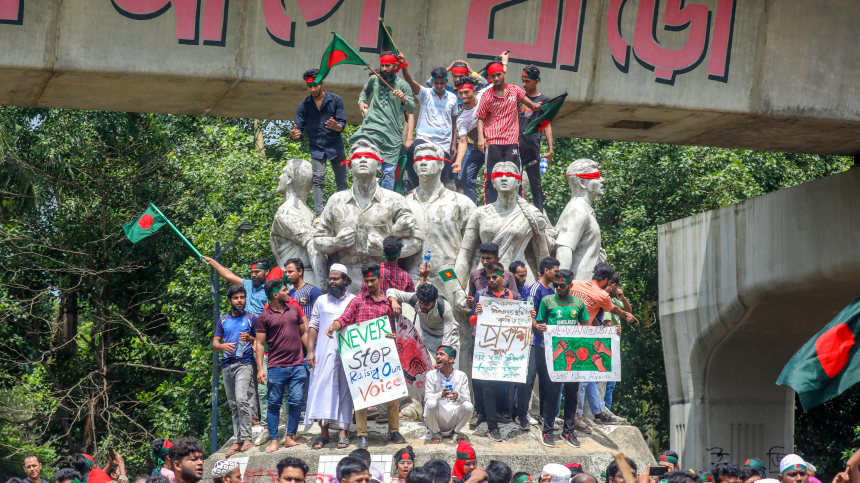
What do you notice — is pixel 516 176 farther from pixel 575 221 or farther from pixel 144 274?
pixel 144 274

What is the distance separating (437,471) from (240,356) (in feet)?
14.5

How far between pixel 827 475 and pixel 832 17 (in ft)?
48.2

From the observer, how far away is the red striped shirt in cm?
1362

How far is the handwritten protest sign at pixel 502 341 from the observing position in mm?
11430

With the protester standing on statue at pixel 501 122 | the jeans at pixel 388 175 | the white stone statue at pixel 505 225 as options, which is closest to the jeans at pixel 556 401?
the white stone statue at pixel 505 225

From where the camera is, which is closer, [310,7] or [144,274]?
[310,7]

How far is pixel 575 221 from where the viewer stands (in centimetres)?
1371

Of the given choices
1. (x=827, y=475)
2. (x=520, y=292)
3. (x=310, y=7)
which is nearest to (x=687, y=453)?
(x=827, y=475)

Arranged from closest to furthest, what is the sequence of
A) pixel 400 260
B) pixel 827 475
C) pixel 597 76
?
1. pixel 400 260
2. pixel 597 76
3. pixel 827 475

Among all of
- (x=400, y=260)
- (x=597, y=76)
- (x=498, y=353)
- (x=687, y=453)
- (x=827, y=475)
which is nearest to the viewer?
(x=498, y=353)

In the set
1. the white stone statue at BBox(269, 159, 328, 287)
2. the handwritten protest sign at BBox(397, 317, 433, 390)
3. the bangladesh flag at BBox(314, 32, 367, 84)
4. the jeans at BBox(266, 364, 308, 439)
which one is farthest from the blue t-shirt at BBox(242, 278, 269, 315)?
the bangladesh flag at BBox(314, 32, 367, 84)

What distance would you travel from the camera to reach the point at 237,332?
11.6 metres

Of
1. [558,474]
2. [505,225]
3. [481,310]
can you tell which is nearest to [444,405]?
[481,310]

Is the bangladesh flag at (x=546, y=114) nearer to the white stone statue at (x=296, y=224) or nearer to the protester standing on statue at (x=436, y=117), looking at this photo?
the protester standing on statue at (x=436, y=117)
